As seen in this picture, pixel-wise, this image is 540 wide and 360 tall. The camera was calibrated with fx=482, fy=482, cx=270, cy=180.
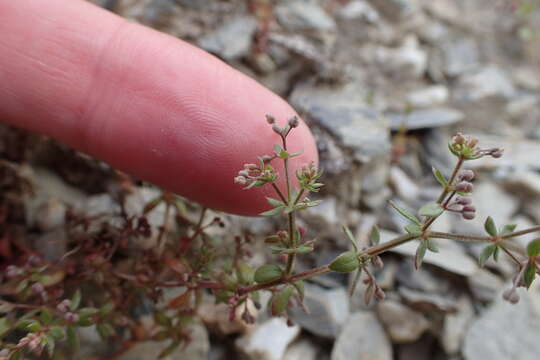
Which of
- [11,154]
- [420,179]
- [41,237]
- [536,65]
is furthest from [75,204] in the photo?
[536,65]

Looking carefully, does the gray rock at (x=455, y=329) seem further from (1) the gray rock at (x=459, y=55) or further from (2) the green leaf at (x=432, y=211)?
(1) the gray rock at (x=459, y=55)

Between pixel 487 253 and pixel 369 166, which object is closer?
pixel 487 253

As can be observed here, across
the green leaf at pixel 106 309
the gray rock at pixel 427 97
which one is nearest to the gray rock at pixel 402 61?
the gray rock at pixel 427 97

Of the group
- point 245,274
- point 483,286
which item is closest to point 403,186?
point 483,286

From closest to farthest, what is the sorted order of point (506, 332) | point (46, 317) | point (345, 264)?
point (345, 264)
point (46, 317)
point (506, 332)

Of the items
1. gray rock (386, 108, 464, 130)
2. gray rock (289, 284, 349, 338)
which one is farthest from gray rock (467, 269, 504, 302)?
gray rock (386, 108, 464, 130)

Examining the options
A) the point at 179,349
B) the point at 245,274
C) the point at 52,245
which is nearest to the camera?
the point at 245,274

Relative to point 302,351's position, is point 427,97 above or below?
above

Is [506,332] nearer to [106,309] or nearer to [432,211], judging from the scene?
[432,211]
